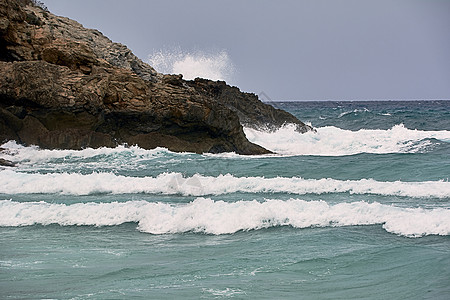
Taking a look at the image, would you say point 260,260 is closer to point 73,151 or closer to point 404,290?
point 404,290

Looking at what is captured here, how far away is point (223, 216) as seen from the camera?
34.3 feet

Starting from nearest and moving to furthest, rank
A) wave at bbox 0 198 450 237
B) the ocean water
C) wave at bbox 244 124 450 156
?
the ocean water → wave at bbox 0 198 450 237 → wave at bbox 244 124 450 156

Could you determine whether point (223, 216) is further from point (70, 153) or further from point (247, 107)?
point (247, 107)

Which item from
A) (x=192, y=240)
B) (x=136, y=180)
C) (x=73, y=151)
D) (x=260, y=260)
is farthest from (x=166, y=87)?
(x=260, y=260)

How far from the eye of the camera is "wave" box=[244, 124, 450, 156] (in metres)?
25.4

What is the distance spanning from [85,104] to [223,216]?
11.0 metres

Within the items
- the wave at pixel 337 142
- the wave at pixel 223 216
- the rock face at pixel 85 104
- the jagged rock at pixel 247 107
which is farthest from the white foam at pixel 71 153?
the jagged rock at pixel 247 107

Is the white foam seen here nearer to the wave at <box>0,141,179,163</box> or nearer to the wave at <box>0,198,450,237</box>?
the wave at <box>0,141,179,163</box>

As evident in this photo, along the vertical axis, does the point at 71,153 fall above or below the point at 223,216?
above

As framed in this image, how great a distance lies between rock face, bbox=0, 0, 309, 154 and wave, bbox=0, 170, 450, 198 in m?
4.22

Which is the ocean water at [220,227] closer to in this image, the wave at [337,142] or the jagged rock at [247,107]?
the wave at [337,142]

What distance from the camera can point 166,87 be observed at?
2123 centimetres

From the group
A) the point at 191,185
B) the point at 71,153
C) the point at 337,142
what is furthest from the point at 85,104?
the point at 337,142

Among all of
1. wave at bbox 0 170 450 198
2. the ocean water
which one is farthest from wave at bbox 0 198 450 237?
wave at bbox 0 170 450 198
